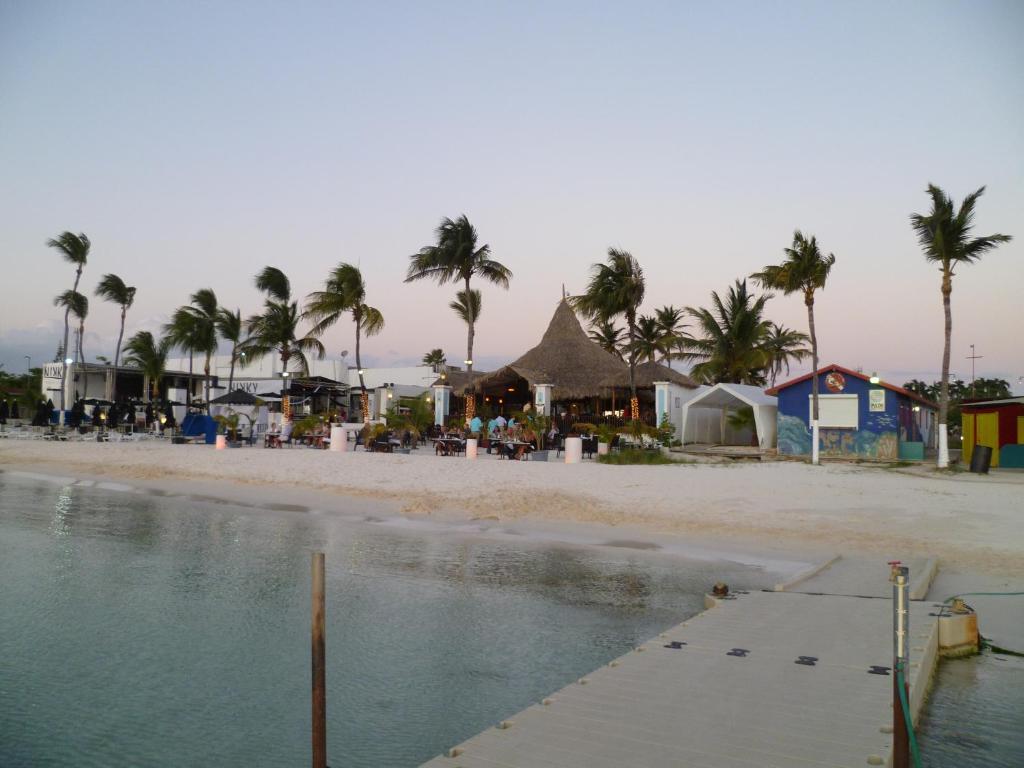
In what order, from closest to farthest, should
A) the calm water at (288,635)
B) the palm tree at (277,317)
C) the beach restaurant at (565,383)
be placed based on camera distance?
1. the calm water at (288,635)
2. the beach restaurant at (565,383)
3. the palm tree at (277,317)

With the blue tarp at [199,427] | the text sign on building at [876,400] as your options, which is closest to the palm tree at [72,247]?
the blue tarp at [199,427]

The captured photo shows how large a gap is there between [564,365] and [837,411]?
12668 millimetres

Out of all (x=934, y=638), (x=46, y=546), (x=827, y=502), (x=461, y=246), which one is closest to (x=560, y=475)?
(x=827, y=502)

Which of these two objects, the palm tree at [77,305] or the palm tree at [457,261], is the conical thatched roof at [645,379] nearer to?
the palm tree at [457,261]

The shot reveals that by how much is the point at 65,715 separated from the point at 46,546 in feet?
21.6

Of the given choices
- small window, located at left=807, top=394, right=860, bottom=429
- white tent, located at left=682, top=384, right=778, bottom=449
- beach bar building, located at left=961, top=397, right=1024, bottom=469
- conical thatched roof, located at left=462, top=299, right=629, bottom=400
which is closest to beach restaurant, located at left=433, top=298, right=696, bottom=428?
conical thatched roof, located at left=462, top=299, right=629, bottom=400

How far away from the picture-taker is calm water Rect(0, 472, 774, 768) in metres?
4.85

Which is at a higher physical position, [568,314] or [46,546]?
[568,314]

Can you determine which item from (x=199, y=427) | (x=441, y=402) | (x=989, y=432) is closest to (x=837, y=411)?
(x=989, y=432)

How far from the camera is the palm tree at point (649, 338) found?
39000 millimetres

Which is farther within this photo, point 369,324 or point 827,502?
point 369,324

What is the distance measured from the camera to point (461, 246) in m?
30.9

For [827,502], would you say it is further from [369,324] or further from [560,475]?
[369,324]

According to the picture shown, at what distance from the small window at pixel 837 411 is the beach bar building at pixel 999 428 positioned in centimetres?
304
